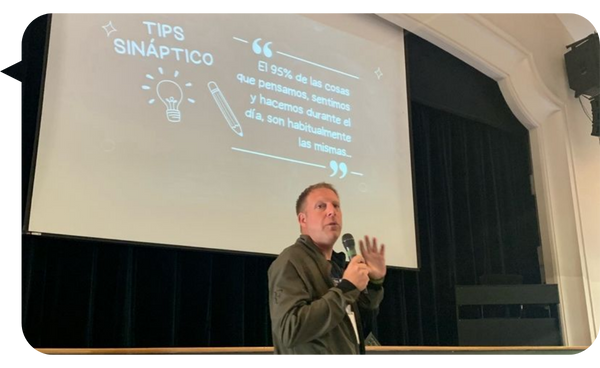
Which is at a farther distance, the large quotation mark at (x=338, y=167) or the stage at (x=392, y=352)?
the large quotation mark at (x=338, y=167)

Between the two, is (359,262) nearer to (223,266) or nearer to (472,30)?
(223,266)

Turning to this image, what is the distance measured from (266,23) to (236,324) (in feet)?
4.93

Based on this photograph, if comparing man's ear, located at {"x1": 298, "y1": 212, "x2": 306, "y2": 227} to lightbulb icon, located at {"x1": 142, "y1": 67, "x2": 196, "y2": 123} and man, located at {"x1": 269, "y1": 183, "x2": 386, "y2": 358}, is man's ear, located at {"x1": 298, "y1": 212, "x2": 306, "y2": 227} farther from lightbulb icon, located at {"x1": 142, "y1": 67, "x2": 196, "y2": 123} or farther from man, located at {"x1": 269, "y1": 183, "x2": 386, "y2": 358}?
lightbulb icon, located at {"x1": 142, "y1": 67, "x2": 196, "y2": 123}

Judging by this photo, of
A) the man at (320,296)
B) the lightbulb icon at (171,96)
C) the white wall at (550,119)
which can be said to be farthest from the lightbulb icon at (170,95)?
the white wall at (550,119)

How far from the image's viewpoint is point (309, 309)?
168 centimetres

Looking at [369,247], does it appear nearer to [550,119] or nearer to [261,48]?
[261,48]

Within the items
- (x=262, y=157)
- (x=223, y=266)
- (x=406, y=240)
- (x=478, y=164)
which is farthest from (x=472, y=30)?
(x=223, y=266)

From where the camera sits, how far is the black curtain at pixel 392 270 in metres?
2.45

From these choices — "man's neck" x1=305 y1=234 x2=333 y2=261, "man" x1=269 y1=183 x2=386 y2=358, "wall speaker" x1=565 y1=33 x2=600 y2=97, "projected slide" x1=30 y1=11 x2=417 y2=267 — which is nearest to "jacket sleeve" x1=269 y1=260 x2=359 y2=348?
"man" x1=269 y1=183 x2=386 y2=358

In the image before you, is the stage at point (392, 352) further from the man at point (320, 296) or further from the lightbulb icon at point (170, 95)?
the lightbulb icon at point (170, 95)

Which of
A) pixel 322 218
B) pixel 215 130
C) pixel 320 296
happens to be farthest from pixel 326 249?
pixel 215 130

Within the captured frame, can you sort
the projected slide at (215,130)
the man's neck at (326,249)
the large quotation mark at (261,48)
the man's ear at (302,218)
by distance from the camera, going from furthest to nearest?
the large quotation mark at (261,48) → the projected slide at (215,130) → the man's ear at (302,218) → the man's neck at (326,249)

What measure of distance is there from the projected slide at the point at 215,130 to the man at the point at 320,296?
0.70 meters

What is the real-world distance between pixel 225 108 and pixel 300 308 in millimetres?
1242
